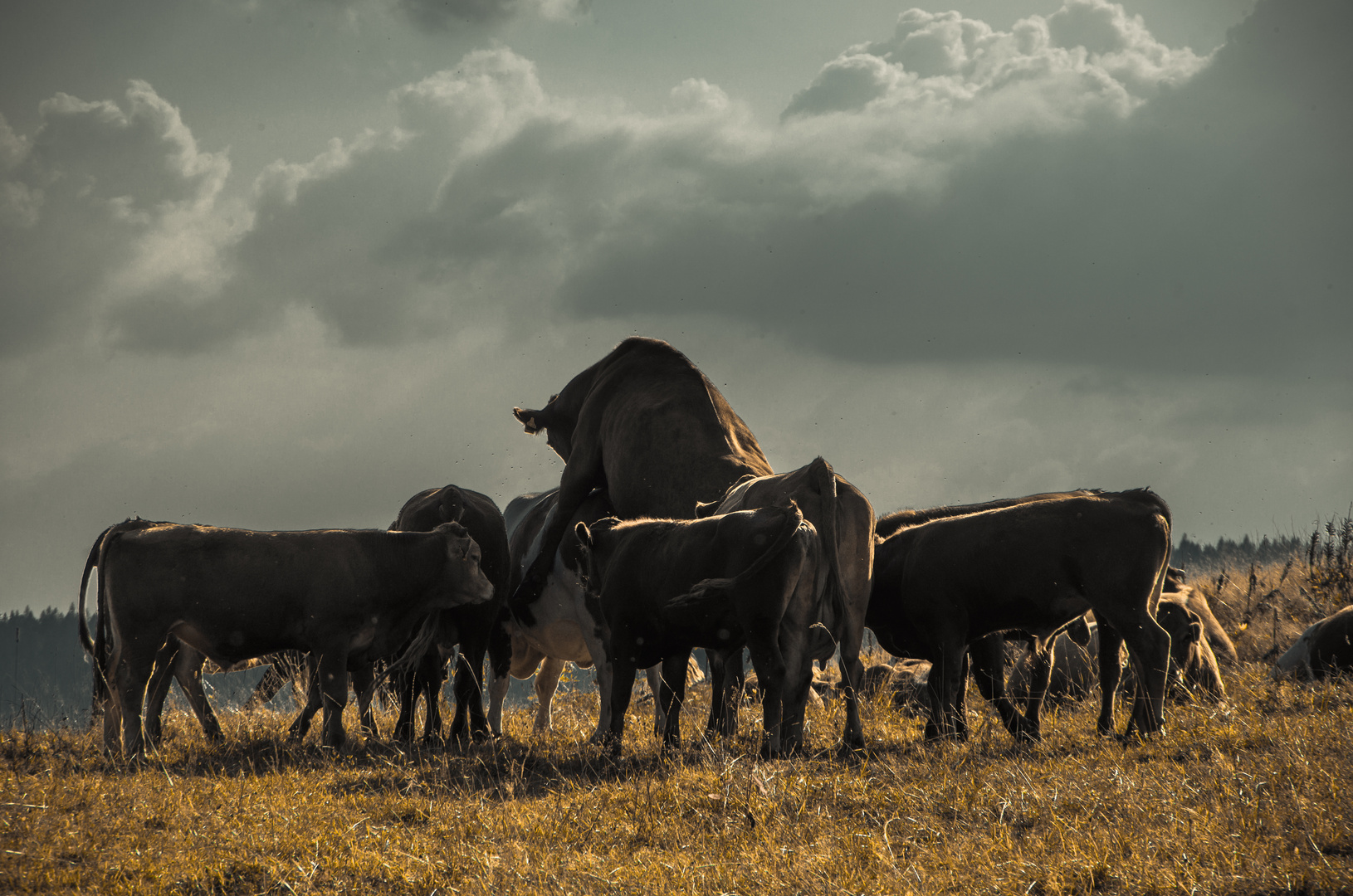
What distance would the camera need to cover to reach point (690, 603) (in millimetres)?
8000

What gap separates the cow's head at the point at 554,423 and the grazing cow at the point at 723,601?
591cm

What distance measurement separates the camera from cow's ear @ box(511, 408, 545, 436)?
14828mm

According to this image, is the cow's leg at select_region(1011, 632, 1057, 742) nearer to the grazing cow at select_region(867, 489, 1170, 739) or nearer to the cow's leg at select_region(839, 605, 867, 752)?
the grazing cow at select_region(867, 489, 1170, 739)

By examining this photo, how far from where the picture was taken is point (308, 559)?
8.88 meters

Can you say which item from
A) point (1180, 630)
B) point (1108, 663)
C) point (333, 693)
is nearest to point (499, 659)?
point (333, 693)

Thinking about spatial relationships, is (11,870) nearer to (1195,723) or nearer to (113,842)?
(113,842)

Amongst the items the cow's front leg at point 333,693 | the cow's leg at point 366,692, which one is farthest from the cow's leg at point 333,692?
the cow's leg at point 366,692

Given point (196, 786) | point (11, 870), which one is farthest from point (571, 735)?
point (11, 870)

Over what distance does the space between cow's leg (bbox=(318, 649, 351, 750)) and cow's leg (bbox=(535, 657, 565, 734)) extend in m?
2.83

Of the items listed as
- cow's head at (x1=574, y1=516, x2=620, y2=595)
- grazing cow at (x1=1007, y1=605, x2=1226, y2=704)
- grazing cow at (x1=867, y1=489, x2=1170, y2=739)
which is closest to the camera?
grazing cow at (x1=867, y1=489, x2=1170, y2=739)

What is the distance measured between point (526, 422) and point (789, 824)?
9713mm

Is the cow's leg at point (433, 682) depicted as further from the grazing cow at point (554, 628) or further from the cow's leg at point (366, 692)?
the grazing cow at point (554, 628)

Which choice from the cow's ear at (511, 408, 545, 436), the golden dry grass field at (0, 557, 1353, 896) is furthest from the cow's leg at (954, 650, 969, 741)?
the cow's ear at (511, 408, 545, 436)

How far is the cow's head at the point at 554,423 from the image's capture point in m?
14.6
